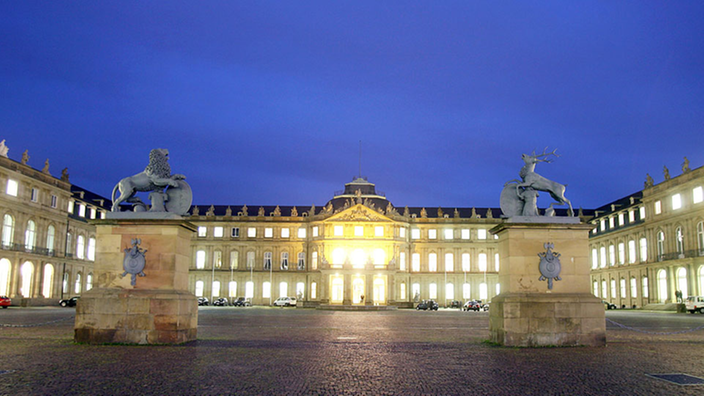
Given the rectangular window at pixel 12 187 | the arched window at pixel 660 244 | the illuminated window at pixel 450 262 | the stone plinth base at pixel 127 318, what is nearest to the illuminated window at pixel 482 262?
the illuminated window at pixel 450 262

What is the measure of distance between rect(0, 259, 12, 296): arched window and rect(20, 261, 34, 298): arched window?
7.45ft

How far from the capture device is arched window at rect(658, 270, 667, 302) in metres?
70.5

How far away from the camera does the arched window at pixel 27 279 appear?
219ft

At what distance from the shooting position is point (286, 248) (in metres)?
106

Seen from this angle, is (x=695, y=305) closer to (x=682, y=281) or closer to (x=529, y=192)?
(x=682, y=281)

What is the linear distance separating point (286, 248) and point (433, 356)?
9220cm

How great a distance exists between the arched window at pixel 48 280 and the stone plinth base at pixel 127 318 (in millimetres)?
63014

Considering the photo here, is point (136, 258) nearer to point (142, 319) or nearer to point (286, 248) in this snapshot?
point (142, 319)

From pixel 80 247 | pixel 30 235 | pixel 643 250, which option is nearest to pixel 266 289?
pixel 80 247

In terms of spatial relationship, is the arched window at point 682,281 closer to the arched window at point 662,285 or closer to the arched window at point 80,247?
the arched window at point 662,285

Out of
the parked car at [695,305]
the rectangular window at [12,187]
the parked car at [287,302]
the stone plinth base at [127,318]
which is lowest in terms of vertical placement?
the parked car at [287,302]

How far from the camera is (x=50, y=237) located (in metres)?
73.5

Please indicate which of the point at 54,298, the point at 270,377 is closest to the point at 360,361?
the point at 270,377

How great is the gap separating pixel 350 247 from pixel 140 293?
8208cm
